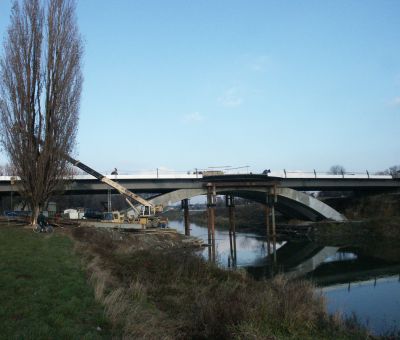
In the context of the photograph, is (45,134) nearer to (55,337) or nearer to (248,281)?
(248,281)

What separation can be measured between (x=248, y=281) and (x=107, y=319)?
27.3ft

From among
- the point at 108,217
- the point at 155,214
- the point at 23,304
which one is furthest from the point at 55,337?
the point at 155,214

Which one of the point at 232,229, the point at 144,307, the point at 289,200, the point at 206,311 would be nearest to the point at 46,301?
the point at 144,307

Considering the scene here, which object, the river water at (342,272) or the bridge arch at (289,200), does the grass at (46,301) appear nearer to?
the river water at (342,272)

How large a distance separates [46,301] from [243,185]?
149ft

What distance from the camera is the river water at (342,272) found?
1614 centimetres

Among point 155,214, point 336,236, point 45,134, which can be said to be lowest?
point 336,236

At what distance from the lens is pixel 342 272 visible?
96.9ft

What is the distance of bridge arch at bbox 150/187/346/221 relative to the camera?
51.8 m

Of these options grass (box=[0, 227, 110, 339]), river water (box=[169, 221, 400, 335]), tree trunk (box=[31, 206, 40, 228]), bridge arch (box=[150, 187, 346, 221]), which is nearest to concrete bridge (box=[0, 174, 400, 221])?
bridge arch (box=[150, 187, 346, 221])

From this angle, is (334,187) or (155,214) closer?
(155,214)

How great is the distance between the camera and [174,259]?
18422mm

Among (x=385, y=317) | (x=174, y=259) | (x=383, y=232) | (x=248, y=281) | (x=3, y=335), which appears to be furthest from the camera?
(x=383, y=232)

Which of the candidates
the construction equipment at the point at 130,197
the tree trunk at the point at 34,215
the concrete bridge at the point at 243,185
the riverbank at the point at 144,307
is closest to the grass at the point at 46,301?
the riverbank at the point at 144,307
